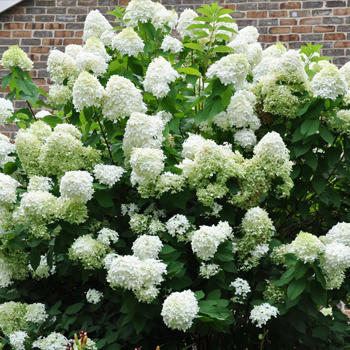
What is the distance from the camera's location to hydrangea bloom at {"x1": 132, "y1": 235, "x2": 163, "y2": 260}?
2.34 metres

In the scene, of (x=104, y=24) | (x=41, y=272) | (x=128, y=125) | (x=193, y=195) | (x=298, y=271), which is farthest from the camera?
(x=104, y=24)

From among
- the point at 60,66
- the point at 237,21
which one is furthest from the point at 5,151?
the point at 237,21

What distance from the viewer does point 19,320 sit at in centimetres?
271

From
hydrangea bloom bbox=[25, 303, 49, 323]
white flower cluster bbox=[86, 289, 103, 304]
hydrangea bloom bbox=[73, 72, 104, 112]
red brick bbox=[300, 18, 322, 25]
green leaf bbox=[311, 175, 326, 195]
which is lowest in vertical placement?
hydrangea bloom bbox=[25, 303, 49, 323]

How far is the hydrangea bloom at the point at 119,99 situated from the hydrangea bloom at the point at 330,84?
78 centimetres

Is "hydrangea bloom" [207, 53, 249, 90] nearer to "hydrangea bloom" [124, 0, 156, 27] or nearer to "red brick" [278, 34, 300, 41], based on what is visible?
"hydrangea bloom" [124, 0, 156, 27]

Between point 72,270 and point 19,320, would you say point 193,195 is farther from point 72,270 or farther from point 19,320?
point 19,320

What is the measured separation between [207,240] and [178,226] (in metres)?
0.21

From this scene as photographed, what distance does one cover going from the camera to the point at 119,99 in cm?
251

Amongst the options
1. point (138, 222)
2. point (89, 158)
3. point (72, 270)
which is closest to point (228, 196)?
point (138, 222)

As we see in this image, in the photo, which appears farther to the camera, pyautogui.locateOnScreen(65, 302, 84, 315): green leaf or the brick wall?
the brick wall

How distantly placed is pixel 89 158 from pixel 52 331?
78 cm

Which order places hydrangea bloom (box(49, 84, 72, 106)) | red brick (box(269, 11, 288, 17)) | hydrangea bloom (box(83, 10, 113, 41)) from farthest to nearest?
red brick (box(269, 11, 288, 17)) → hydrangea bloom (box(83, 10, 113, 41)) → hydrangea bloom (box(49, 84, 72, 106))

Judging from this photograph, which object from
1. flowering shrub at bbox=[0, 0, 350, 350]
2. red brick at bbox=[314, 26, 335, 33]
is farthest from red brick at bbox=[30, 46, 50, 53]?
flowering shrub at bbox=[0, 0, 350, 350]
